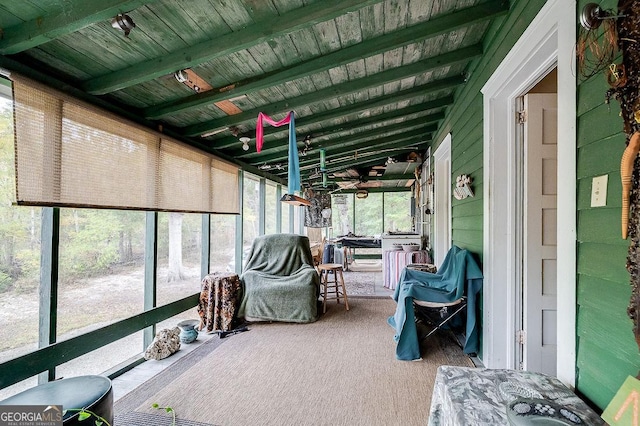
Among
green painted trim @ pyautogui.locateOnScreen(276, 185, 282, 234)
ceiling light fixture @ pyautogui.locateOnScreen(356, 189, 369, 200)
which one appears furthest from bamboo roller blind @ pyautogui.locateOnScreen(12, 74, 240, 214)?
ceiling light fixture @ pyautogui.locateOnScreen(356, 189, 369, 200)

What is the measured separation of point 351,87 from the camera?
2938mm

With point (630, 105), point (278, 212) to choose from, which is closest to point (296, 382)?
point (630, 105)

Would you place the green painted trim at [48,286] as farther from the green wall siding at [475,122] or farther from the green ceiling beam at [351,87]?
the green wall siding at [475,122]

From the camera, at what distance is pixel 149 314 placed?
297cm

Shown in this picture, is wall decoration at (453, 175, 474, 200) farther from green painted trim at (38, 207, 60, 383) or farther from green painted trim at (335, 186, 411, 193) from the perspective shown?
green painted trim at (335, 186, 411, 193)

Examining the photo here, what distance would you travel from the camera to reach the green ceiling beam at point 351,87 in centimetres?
264

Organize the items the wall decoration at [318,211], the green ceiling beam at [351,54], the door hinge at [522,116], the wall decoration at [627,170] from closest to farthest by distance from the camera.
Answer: the wall decoration at [627,170] → the green ceiling beam at [351,54] → the door hinge at [522,116] → the wall decoration at [318,211]

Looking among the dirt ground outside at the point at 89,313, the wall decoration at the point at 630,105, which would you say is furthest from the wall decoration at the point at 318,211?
the wall decoration at the point at 630,105

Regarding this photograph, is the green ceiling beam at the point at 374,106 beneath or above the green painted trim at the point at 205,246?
above

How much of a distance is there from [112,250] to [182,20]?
91.2 inches

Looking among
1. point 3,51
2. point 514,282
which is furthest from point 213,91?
point 514,282

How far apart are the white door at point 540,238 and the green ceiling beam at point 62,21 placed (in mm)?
2657

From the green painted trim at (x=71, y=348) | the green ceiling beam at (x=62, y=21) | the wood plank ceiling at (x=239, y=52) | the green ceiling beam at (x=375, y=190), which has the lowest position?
the green painted trim at (x=71, y=348)

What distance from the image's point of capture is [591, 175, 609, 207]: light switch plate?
1.10 meters
